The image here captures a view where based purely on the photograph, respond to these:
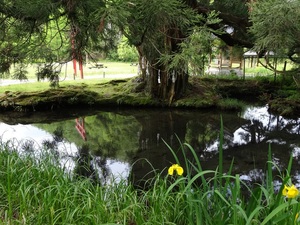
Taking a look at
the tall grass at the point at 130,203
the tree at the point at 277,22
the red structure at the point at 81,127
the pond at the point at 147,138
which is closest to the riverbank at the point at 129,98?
the pond at the point at 147,138

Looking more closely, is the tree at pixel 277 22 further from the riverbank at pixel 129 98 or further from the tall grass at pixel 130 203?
the riverbank at pixel 129 98

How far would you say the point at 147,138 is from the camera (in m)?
6.01

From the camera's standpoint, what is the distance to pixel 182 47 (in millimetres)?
2186

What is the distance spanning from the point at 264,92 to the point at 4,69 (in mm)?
8623

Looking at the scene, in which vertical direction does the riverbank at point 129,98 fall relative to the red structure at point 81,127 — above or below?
above

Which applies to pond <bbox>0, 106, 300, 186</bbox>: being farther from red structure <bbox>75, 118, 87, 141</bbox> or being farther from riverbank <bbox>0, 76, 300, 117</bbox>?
riverbank <bbox>0, 76, 300, 117</bbox>

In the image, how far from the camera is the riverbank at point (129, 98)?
8.10m

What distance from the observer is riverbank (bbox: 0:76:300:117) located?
8.10 metres

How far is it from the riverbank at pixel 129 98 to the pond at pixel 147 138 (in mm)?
329

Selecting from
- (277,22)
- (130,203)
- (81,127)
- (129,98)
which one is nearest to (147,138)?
(81,127)

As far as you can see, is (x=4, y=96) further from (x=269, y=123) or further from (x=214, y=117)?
(x=269, y=123)

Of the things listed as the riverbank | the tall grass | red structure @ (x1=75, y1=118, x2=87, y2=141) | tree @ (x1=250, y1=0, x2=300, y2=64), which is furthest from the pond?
tree @ (x1=250, y1=0, x2=300, y2=64)

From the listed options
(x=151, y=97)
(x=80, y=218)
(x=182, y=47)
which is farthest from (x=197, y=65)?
(x=151, y=97)

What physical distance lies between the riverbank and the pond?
1.08 ft
